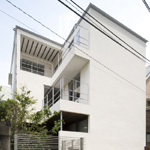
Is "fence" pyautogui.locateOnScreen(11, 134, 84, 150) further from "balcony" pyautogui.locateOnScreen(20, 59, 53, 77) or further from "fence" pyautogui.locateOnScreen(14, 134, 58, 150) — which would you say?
"balcony" pyautogui.locateOnScreen(20, 59, 53, 77)

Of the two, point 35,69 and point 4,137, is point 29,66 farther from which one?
point 4,137

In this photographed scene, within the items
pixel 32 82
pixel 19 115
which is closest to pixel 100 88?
pixel 19 115

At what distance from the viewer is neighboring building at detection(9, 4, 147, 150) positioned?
955 cm

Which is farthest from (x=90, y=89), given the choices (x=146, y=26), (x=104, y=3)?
(x=104, y=3)

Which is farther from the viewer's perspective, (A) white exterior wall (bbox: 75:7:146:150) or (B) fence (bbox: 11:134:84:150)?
(A) white exterior wall (bbox: 75:7:146:150)

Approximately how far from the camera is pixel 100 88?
1021 centimetres

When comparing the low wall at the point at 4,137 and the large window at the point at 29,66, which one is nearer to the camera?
the low wall at the point at 4,137

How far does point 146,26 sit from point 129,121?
6654 mm

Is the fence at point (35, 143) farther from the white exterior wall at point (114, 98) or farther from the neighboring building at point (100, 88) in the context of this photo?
the white exterior wall at point (114, 98)

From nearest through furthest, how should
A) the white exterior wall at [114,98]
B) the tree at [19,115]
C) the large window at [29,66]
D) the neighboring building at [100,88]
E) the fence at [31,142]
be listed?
the fence at [31,142] → the tree at [19,115] → the neighboring building at [100,88] → the white exterior wall at [114,98] → the large window at [29,66]

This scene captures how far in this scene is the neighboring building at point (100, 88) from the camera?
9.55 meters

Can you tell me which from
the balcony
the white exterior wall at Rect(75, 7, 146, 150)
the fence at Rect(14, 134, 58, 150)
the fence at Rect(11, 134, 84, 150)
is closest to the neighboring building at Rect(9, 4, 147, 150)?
the white exterior wall at Rect(75, 7, 146, 150)

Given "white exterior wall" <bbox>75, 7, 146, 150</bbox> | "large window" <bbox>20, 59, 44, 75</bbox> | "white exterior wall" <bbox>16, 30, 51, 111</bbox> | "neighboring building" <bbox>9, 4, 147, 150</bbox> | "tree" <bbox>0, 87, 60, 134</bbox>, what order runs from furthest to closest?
1. "large window" <bbox>20, 59, 44, 75</bbox>
2. "white exterior wall" <bbox>16, 30, 51, 111</bbox>
3. "white exterior wall" <bbox>75, 7, 146, 150</bbox>
4. "neighboring building" <bbox>9, 4, 147, 150</bbox>
5. "tree" <bbox>0, 87, 60, 134</bbox>

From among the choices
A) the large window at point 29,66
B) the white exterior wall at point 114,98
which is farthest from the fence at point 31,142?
the large window at point 29,66
